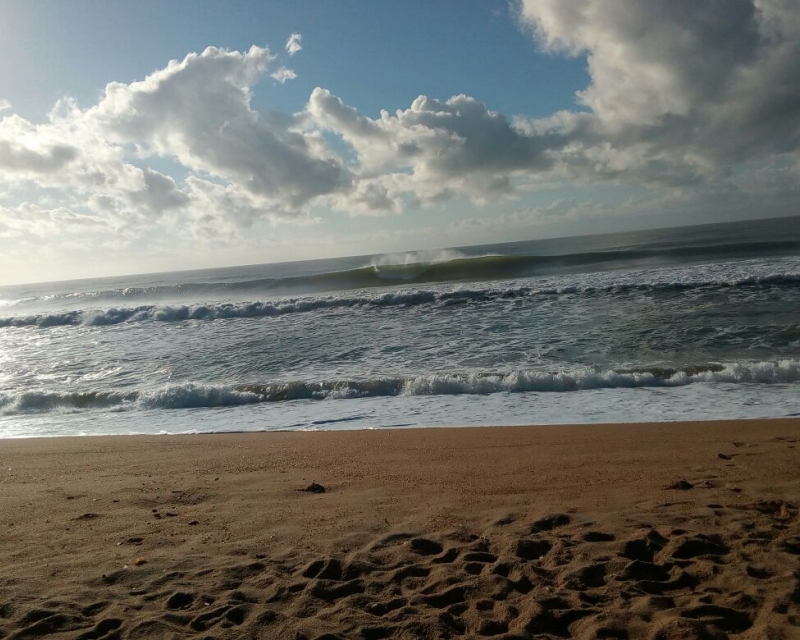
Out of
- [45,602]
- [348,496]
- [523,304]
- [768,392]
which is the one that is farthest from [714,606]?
[523,304]

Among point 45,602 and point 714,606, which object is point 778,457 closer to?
point 714,606

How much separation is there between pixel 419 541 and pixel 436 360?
7445 mm

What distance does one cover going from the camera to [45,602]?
2773 millimetres

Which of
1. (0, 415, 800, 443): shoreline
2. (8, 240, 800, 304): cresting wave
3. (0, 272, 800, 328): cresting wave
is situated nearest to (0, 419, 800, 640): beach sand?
(0, 415, 800, 443): shoreline

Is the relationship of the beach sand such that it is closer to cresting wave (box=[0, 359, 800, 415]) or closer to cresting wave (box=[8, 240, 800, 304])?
cresting wave (box=[0, 359, 800, 415])

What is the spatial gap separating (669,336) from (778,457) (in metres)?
7.10

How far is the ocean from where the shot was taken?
7809 mm

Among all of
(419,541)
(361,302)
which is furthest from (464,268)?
(419,541)

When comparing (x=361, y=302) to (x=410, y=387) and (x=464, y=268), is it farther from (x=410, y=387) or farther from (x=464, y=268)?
(x=410, y=387)

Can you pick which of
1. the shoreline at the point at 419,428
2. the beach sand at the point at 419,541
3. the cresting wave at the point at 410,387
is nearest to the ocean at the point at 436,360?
the cresting wave at the point at 410,387

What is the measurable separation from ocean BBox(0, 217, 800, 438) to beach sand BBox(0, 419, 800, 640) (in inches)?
72.2

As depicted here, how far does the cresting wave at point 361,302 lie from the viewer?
17639 millimetres

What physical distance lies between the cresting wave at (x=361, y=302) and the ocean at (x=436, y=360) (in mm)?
94

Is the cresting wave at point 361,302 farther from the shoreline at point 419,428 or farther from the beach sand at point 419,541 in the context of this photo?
the beach sand at point 419,541
